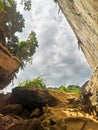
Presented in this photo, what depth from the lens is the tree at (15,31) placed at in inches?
885

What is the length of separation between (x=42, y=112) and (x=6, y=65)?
781cm

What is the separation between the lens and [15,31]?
23719mm

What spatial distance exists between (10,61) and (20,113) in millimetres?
7067

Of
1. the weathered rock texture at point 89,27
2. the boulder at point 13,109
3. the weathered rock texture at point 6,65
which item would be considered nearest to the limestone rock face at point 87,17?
the weathered rock texture at point 89,27

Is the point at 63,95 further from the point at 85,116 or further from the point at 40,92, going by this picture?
the point at 85,116

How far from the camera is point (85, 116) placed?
32.3 feet

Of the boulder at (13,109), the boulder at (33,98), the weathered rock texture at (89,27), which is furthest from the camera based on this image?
the boulder at (33,98)

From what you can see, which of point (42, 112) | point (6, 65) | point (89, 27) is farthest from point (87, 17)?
point (6, 65)

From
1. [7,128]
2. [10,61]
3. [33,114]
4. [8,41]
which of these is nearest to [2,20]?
[8,41]

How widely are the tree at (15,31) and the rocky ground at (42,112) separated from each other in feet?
A: 23.9

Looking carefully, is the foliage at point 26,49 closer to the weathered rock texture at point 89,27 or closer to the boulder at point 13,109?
the weathered rock texture at point 89,27

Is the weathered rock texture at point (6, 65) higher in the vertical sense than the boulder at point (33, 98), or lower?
higher

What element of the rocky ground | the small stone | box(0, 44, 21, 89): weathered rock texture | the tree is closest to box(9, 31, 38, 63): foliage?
the tree

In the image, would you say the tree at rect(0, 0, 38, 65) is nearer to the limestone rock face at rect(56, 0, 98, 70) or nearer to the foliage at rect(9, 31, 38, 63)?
the foliage at rect(9, 31, 38, 63)
